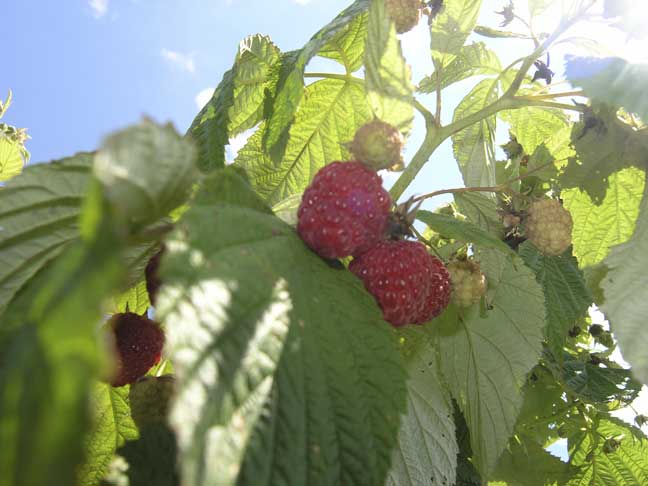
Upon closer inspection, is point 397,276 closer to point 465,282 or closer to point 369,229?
point 369,229

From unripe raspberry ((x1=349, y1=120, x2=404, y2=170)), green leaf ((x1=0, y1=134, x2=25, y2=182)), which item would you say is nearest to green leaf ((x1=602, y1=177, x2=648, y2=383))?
unripe raspberry ((x1=349, y1=120, x2=404, y2=170))

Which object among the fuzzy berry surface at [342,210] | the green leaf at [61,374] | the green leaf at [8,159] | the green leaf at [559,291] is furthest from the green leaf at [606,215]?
the green leaf at [8,159]

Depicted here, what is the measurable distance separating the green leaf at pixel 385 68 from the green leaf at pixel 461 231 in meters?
0.14

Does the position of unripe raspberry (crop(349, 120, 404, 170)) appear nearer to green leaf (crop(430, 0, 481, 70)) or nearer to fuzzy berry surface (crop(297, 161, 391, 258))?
fuzzy berry surface (crop(297, 161, 391, 258))

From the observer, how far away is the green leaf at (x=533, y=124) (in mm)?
1487

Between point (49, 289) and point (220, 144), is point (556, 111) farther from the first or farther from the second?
point (49, 289)

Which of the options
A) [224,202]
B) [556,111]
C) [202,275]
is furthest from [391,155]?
[556,111]

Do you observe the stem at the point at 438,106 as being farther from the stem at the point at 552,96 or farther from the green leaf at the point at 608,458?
the green leaf at the point at 608,458

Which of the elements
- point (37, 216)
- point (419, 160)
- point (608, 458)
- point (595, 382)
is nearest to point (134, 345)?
point (37, 216)

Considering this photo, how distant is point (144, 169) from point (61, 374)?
7.0 inches

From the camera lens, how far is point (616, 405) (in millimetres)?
2139

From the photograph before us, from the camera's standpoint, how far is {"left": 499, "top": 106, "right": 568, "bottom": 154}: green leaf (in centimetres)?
149

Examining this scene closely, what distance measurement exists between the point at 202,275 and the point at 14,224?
0.31 meters

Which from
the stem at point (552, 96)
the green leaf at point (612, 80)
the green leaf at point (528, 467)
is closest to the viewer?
the green leaf at point (612, 80)
